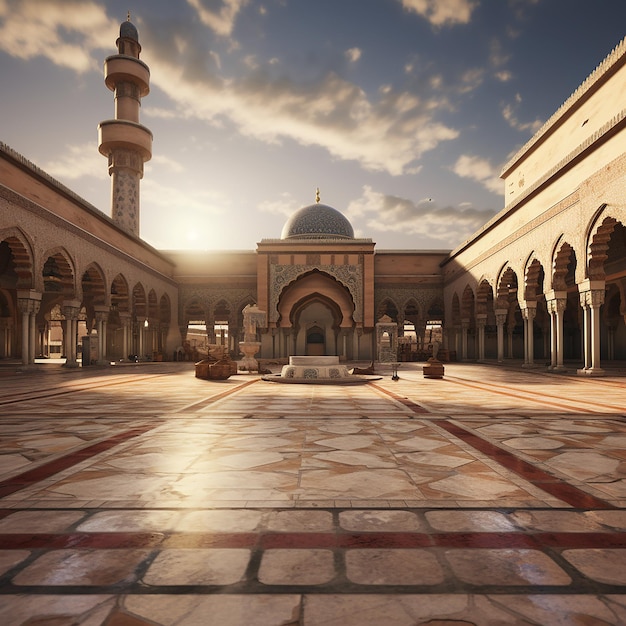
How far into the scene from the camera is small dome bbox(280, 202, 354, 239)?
92.9 feet

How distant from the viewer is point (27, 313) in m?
12.9

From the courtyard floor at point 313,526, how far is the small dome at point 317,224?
24754mm

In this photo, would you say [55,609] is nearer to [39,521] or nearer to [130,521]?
[130,521]

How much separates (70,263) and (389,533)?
15.1 meters

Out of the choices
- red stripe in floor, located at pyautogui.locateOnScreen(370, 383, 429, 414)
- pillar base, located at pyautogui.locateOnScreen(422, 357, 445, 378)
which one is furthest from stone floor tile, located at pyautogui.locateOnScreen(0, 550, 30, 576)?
pillar base, located at pyautogui.locateOnScreen(422, 357, 445, 378)

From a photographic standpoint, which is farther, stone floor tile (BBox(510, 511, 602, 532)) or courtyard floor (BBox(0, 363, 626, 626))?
stone floor tile (BBox(510, 511, 602, 532))

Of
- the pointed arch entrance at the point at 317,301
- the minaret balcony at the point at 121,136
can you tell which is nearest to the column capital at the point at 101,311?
the pointed arch entrance at the point at 317,301

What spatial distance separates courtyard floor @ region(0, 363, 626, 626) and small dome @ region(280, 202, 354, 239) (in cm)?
2475

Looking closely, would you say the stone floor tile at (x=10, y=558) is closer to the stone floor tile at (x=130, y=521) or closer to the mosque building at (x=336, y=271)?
the stone floor tile at (x=130, y=521)

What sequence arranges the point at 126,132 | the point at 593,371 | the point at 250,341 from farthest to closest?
1. the point at 126,132
2. the point at 250,341
3. the point at 593,371

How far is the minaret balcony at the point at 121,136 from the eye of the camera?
79.0 ft

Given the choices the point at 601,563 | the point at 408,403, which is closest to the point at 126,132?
the point at 408,403

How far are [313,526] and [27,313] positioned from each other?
13.5 metres

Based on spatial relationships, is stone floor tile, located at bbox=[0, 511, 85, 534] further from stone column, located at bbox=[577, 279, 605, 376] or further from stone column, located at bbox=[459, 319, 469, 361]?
stone column, located at bbox=[459, 319, 469, 361]
